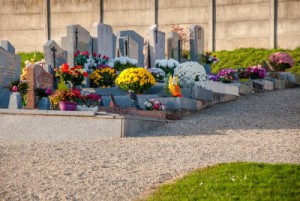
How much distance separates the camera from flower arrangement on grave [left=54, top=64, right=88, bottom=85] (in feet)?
59.9

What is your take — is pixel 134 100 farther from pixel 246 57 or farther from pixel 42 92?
pixel 246 57

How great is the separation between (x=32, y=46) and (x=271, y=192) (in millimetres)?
24238

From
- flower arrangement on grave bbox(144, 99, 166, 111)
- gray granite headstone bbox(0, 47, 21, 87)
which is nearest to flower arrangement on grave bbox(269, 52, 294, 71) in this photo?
flower arrangement on grave bbox(144, 99, 166, 111)

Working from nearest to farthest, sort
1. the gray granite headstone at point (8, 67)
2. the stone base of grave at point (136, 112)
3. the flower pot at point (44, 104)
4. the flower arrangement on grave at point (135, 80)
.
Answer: the flower pot at point (44, 104), the stone base of grave at point (136, 112), the gray granite headstone at point (8, 67), the flower arrangement on grave at point (135, 80)

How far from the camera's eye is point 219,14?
29.6 meters

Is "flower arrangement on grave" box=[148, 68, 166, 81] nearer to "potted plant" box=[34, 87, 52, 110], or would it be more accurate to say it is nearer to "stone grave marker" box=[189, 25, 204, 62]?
"stone grave marker" box=[189, 25, 204, 62]

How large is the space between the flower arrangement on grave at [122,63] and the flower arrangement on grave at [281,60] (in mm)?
5837

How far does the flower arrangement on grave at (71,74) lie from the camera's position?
59.9ft

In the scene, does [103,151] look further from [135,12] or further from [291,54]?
[135,12]

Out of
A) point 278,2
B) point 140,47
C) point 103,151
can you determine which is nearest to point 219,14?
point 278,2

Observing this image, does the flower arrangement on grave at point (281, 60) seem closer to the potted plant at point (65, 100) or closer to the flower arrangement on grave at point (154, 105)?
the flower arrangement on grave at point (154, 105)

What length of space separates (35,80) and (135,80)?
7.70 feet

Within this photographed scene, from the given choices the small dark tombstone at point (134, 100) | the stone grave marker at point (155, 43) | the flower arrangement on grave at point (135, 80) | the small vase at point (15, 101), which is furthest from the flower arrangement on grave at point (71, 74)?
the stone grave marker at point (155, 43)

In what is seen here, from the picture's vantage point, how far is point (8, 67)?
1756 centimetres
